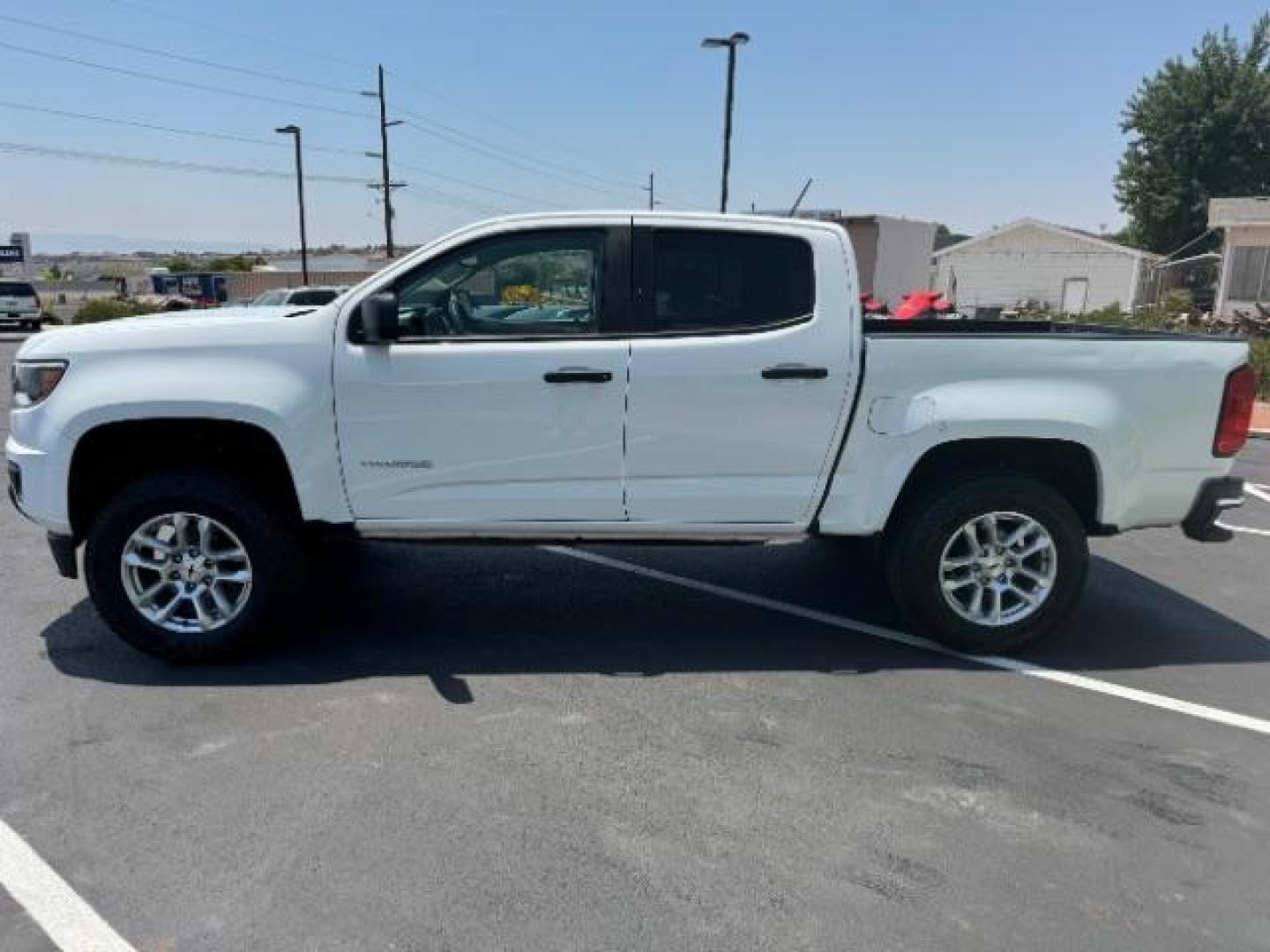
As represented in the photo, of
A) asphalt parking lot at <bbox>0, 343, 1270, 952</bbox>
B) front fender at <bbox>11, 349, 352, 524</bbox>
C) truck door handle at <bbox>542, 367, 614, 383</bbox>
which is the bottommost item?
asphalt parking lot at <bbox>0, 343, 1270, 952</bbox>

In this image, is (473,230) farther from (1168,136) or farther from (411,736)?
(1168,136)

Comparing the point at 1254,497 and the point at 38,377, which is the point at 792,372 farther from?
the point at 1254,497

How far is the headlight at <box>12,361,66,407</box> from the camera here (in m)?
4.09

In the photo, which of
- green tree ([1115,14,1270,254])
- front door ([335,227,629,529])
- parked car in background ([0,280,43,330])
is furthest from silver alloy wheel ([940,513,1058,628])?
green tree ([1115,14,1270,254])

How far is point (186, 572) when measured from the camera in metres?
4.26

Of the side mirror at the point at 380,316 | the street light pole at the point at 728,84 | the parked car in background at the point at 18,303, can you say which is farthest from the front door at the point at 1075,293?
the side mirror at the point at 380,316

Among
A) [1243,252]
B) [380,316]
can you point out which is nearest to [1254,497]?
[380,316]

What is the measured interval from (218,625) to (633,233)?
2587 millimetres

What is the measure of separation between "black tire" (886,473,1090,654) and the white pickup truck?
0.05 feet

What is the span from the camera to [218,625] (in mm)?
4250

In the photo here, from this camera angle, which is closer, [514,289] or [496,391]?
[496,391]

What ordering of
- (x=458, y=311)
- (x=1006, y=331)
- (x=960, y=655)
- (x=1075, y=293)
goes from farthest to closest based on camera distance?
(x=1075, y=293), (x=1006, y=331), (x=960, y=655), (x=458, y=311)

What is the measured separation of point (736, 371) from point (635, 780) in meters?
1.81

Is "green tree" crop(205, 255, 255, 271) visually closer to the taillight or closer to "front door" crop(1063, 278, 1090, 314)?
"front door" crop(1063, 278, 1090, 314)
